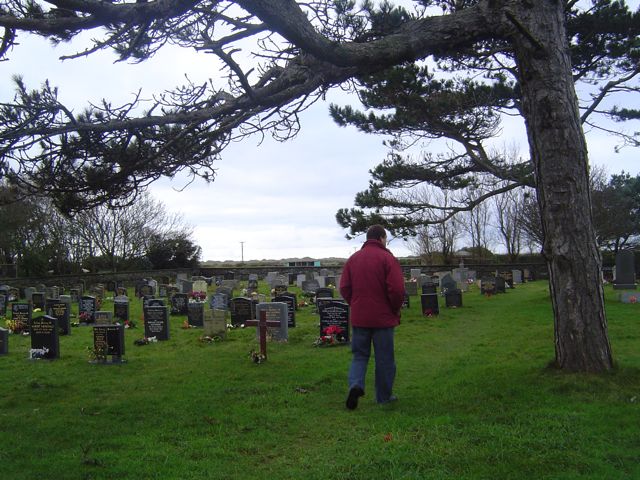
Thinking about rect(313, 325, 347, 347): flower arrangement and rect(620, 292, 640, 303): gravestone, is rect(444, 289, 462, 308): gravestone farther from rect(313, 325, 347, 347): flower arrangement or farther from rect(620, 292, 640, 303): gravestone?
rect(313, 325, 347, 347): flower arrangement

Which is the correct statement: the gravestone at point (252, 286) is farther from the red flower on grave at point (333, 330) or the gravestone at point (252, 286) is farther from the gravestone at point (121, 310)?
the red flower on grave at point (333, 330)

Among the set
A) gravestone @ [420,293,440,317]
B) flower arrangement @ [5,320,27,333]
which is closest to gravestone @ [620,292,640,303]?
gravestone @ [420,293,440,317]

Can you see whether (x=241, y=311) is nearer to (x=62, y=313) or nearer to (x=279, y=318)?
(x=279, y=318)

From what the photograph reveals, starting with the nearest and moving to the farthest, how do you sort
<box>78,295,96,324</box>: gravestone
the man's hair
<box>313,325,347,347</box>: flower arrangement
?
the man's hair, <box>313,325,347,347</box>: flower arrangement, <box>78,295,96,324</box>: gravestone

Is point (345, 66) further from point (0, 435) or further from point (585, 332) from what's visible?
point (0, 435)

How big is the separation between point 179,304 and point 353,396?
12.6m

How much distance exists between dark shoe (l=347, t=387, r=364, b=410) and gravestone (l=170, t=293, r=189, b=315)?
40.4 ft

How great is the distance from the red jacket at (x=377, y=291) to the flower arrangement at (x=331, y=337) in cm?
505

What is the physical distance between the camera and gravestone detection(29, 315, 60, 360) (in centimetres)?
991

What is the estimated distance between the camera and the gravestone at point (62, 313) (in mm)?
13773

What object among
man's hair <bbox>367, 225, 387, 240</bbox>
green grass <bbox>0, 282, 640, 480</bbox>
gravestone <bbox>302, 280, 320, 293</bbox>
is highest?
man's hair <bbox>367, 225, 387, 240</bbox>

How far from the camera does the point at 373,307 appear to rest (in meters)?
5.61

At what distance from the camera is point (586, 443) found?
4293mm

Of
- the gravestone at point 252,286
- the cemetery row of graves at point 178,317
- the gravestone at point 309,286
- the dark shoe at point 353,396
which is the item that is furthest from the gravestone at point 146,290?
the dark shoe at point 353,396
